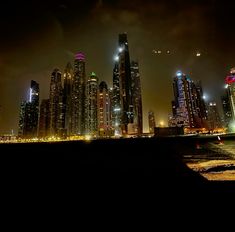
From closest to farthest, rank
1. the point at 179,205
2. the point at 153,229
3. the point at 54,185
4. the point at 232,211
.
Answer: the point at 153,229 → the point at 232,211 → the point at 179,205 → the point at 54,185

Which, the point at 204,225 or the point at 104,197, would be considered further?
the point at 104,197

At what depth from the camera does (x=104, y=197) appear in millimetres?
7609

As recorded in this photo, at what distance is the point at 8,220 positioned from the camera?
231 inches

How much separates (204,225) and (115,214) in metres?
2.58

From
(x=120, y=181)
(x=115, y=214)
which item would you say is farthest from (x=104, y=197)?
(x=120, y=181)

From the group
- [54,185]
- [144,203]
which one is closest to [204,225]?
[144,203]

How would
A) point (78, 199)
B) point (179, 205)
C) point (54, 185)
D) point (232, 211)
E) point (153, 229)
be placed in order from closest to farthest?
point (153, 229) < point (232, 211) < point (179, 205) < point (78, 199) < point (54, 185)

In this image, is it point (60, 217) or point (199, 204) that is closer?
point (60, 217)

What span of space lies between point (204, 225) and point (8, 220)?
19.0 ft

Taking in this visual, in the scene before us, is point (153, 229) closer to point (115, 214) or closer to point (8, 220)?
point (115, 214)

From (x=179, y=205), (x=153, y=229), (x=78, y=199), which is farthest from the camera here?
(x=78, y=199)

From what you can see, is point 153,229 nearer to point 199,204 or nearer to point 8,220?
point 199,204

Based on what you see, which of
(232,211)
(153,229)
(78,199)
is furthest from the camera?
(78,199)

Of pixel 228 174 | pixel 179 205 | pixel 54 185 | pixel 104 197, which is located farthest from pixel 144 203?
pixel 228 174
